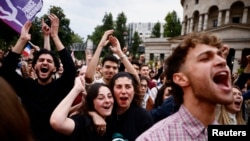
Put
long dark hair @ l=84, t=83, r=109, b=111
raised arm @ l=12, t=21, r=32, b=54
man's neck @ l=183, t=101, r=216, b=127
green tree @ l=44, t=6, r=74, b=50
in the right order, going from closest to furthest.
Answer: man's neck @ l=183, t=101, r=216, b=127 → long dark hair @ l=84, t=83, r=109, b=111 → raised arm @ l=12, t=21, r=32, b=54 → green tree @ l=44, t=6, r=74, b=50

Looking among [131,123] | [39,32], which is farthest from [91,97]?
[39,32]

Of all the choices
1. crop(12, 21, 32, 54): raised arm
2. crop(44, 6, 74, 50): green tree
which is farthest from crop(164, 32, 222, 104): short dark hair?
crop(44, 6, 74, 50): green tree

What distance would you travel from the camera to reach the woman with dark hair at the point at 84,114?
2582 mm

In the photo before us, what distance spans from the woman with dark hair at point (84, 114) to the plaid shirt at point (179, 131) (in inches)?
39.5

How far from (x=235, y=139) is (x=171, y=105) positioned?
2.23 m

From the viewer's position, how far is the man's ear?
6.40 feet

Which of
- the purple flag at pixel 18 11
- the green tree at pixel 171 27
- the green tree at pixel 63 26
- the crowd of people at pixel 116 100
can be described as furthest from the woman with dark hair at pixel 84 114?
the green tree at pixel 171 27

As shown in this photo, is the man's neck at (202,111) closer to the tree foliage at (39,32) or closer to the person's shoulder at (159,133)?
the person's shoulder at (159,133)

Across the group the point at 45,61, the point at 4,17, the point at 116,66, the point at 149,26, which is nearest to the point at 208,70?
the point at 45,61

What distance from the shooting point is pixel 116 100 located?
3.27m

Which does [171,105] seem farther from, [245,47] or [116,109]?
[245,47]

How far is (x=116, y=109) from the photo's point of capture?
10.5 ft

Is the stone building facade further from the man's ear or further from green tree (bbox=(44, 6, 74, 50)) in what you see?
the man's ear

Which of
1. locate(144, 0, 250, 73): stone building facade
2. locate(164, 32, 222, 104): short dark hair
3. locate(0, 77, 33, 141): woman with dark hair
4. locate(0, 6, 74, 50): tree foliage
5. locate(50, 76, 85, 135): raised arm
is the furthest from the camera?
locate(0, 6, 74, 50): tree foliage
